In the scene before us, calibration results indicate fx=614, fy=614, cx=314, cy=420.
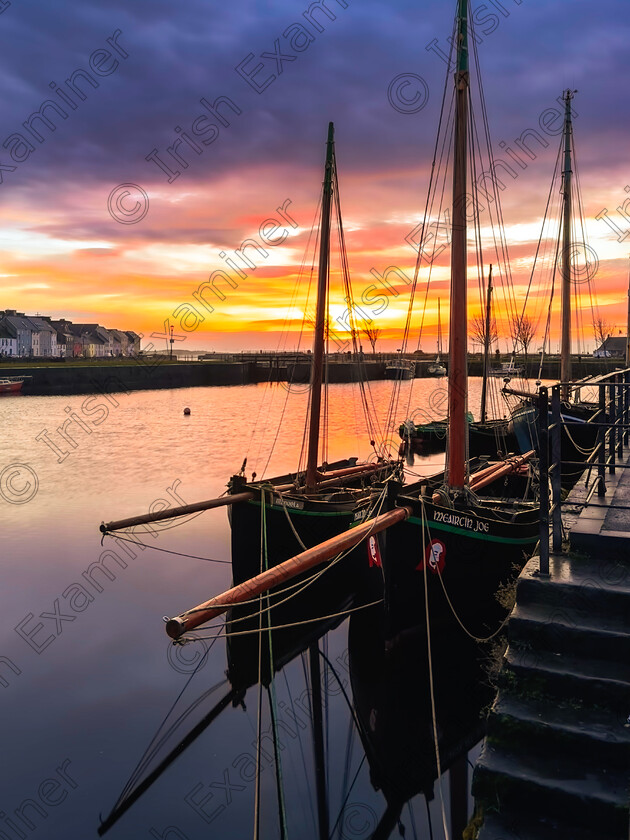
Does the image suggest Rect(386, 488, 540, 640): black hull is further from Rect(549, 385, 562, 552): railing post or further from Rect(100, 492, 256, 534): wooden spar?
Rect(549, 385, 562, 552): railing post

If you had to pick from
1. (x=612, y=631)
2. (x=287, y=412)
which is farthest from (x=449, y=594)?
(x=287, y=412)

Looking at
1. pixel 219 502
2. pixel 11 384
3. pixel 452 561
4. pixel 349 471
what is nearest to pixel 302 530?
pixel 219 502

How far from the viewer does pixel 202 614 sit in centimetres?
568

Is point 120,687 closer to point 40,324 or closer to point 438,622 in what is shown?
point 438,622

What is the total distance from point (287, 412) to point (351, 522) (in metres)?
69.3

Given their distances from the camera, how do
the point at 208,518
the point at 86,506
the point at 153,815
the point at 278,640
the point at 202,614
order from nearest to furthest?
the point at 202,614
the point at 153,815
the point at 278,640
the point at 208,518
the point at 86,506

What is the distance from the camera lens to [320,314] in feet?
53.0

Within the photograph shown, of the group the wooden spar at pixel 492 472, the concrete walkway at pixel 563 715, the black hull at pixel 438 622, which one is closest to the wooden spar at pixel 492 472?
the wooden spar at pixel 492 472

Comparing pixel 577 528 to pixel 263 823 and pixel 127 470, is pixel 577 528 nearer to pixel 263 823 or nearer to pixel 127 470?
pixel 263 823

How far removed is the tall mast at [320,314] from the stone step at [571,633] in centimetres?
1056

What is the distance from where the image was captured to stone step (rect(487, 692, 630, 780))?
439 cm

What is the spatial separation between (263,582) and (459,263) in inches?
312

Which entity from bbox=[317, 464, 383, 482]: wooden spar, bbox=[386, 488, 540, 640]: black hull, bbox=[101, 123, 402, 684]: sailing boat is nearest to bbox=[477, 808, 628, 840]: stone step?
bbox=[386, 488, 540, 640]: black hull

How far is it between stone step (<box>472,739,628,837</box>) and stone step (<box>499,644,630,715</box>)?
17.0 inches
